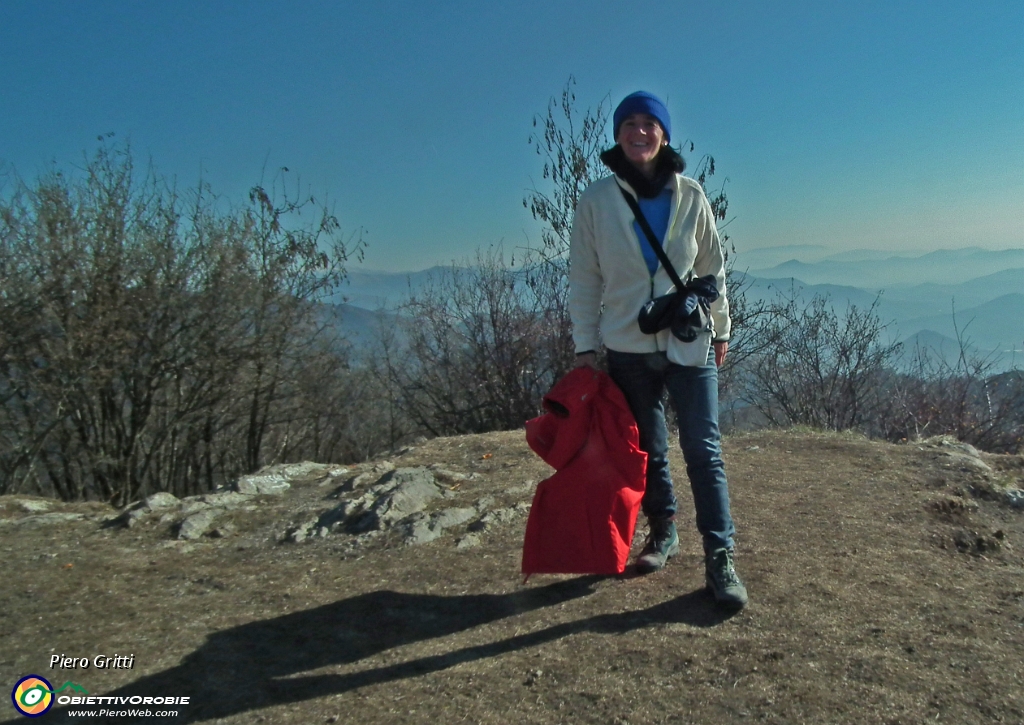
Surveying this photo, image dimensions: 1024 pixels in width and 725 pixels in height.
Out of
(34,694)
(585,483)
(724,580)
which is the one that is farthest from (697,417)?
A: (34,694)

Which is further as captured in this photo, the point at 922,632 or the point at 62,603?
the point at 62,603

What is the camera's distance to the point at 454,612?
299cm

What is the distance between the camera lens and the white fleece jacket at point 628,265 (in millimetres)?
2902

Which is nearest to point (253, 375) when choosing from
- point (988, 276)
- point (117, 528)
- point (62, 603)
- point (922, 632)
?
point (117, 528)

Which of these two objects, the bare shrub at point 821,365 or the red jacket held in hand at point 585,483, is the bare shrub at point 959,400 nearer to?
the bare shrub at point 821,365

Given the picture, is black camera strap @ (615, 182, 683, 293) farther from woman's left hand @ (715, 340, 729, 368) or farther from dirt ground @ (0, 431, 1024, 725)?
dirt ground @ (0, 431, 1024, 725)

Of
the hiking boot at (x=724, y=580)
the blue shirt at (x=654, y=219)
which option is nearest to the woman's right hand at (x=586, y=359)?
the blue shirt at (x=654, y=219)

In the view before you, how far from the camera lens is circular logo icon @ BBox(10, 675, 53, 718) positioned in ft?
7.80

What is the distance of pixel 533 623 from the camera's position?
2834mm

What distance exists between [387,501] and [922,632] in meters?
2.53

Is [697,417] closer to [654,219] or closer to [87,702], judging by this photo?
[654,219]

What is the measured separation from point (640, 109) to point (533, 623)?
193 cm

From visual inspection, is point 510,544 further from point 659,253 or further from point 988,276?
point 988,276

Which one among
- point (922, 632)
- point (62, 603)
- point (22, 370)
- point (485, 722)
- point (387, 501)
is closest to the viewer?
point (485, 722)
